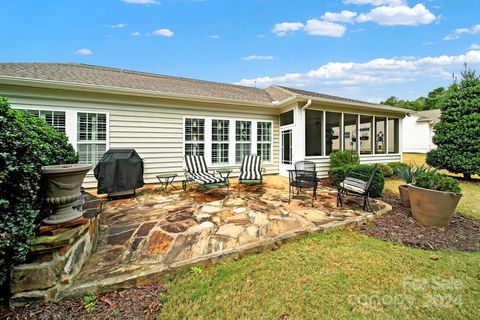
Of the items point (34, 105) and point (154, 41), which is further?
point (154, 41)

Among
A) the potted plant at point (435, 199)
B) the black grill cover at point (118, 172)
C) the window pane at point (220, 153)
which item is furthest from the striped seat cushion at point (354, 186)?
the black grill cover at point (118, 172)

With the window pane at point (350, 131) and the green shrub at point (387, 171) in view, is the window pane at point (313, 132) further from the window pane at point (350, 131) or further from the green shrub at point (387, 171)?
the green shrub at point (387, 171)

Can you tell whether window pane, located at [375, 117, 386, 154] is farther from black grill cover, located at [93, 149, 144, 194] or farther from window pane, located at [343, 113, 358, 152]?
black grill cover, located at [93, 149, 144, 194]

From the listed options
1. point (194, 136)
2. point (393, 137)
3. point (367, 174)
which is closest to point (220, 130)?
point (194, 136)

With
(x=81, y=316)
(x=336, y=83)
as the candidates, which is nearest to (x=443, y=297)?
(x=81, y=316)

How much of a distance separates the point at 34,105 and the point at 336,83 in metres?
23.6

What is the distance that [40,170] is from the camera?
187 cm

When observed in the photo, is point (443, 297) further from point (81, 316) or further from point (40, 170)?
point (40, 170)

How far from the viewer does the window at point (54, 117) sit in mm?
5461

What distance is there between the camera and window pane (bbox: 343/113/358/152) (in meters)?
8.96

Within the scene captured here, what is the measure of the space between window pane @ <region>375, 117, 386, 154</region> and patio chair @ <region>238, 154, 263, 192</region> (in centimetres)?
689

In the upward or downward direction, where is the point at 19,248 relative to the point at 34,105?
downward

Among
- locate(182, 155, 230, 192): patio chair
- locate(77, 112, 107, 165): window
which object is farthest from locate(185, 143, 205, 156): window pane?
locate(77, 112, 107, 165): window

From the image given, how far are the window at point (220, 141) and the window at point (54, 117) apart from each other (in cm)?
452
